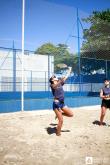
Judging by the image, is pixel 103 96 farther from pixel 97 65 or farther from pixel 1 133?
pixel 97 65

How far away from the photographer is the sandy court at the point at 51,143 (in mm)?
6301

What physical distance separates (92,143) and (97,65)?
1973cm

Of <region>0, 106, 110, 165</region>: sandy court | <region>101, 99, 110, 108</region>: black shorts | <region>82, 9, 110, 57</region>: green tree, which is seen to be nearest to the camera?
<region>0, 106, 110, 165</region>: sandy court

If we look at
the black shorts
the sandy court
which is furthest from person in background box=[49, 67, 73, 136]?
the black shorts

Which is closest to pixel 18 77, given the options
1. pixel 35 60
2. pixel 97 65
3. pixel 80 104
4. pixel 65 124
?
pixel 35 60

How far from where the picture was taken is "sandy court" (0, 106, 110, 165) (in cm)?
630

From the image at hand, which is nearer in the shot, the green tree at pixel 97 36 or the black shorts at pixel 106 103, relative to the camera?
the black shorts at pixel 106 103

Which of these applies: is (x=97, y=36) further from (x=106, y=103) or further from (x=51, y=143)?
(x=51, y=143)

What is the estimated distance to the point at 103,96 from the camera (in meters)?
9.85

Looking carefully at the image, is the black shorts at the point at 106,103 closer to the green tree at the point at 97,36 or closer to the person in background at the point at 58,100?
the person in background at the point at 58,100

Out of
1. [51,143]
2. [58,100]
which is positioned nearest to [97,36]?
[58,100]

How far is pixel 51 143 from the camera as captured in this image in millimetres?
7570


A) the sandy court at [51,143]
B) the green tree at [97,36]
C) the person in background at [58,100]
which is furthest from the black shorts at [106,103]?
the green tree at [97,36]

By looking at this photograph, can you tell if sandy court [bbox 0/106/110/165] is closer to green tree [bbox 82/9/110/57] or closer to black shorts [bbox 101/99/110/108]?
black shorts [bbox 101/99/110/108]
